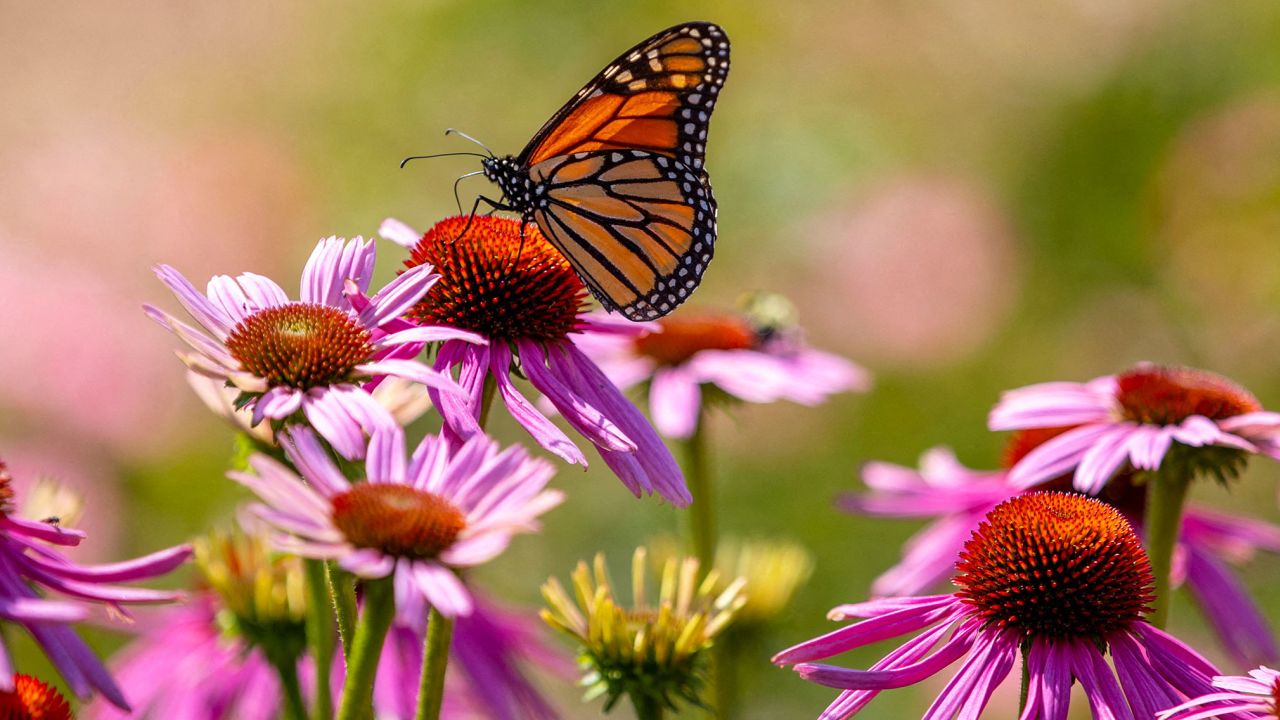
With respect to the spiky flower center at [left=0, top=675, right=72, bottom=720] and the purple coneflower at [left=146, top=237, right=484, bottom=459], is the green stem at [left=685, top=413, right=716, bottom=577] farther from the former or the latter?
the spiky flower center at [left=0, top=675, right=72, bottom=720]

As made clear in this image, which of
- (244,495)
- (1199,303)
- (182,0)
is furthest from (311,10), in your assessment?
(1199,303)

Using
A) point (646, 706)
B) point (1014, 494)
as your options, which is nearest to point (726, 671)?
point (646, 706)

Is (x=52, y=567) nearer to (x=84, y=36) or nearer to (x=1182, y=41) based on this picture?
(x=1182, y=41)

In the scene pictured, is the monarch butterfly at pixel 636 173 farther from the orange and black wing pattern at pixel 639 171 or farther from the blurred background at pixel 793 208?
the blurred background at pixel 793 208

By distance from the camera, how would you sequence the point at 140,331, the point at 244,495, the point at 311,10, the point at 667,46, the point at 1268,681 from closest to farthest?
the point at 1268,681 < the point at 667,46 < the point at 244,495 < the point at 140,331 < the point at 311,10

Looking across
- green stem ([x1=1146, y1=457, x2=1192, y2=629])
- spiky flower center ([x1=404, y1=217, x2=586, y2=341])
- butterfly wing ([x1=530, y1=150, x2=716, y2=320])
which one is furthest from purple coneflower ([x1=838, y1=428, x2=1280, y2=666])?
spiky flower center ([x1=404, y1=217, x2=586, y2=341])

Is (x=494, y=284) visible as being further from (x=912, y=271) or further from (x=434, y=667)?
(x=912, y=271)
